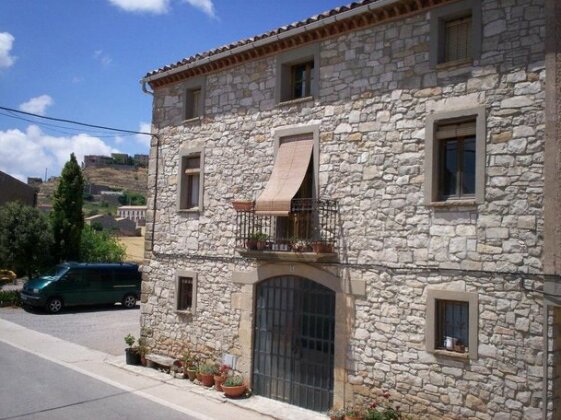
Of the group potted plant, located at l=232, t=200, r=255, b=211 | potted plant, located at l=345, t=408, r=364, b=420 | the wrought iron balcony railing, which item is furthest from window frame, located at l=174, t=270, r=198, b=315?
potted plant, located at l=345, t=408, r=364, b=420

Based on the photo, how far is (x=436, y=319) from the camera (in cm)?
852

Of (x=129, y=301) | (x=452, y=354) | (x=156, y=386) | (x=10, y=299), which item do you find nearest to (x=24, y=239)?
(x=10, y=299)

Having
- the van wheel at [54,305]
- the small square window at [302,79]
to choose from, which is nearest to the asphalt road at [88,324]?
the van wheel at [54,305]

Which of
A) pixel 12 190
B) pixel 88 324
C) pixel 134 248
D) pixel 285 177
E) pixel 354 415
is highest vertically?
pixel 12 190

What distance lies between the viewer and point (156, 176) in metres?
13.8

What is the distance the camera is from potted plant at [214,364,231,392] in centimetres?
1123

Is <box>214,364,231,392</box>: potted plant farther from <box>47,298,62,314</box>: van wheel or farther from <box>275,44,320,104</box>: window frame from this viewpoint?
<box>47,298,62,314</box>: van wheel

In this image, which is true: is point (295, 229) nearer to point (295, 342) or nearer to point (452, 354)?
point (295, 342)

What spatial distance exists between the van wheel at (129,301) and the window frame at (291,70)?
50.5ft

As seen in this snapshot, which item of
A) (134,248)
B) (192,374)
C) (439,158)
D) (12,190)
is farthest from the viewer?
(134,248)

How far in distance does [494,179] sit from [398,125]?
76.1 inches

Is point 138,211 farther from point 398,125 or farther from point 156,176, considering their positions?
point 398,125

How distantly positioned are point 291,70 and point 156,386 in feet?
24.7

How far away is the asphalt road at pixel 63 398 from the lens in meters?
9.43
